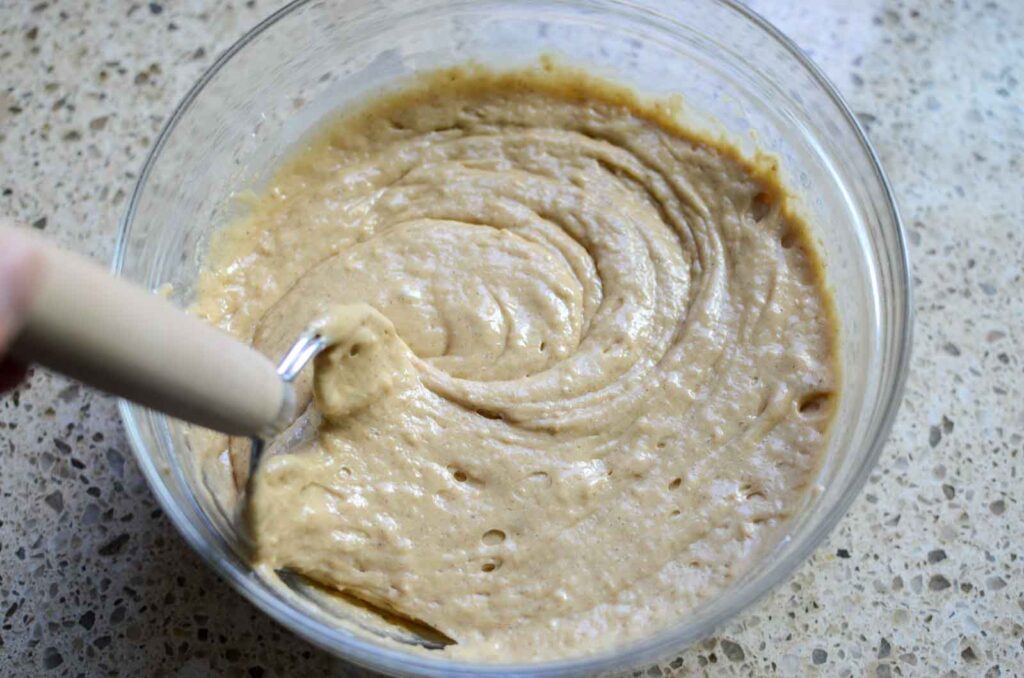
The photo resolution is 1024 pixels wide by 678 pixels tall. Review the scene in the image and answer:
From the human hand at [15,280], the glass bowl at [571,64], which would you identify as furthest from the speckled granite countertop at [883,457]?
the human hand at [15,280]

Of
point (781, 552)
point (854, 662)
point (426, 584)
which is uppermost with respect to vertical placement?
point (781, 552)

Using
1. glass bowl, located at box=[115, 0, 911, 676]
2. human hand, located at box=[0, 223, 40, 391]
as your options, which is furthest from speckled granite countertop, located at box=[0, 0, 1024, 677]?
human hand, located at box=[0, 223, 40, 391]

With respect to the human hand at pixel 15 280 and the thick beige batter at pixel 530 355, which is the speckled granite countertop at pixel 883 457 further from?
the human hand at pixel 15 280

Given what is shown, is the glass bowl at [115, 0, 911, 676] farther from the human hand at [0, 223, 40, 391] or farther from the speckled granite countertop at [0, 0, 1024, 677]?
the human hand at [0, 223, 40, 391]

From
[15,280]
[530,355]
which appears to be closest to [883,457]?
[530,355]

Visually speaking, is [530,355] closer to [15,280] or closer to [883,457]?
[883,457]

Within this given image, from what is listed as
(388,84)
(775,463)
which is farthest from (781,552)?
(388,84)

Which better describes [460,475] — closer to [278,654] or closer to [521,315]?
[521,315]
